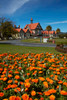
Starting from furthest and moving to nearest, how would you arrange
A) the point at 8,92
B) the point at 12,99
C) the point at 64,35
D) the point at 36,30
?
the point at 36,30 → the point at 64,35 → the point at 8,92 → the point at 12,99

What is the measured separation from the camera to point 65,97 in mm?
1641

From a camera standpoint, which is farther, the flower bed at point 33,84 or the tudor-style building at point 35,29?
the tudor-style building at point 35,29

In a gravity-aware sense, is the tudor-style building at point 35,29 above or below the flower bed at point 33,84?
above

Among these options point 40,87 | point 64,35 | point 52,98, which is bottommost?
point 40,87

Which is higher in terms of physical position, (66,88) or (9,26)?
(9,26)

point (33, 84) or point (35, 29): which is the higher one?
point (35, 29)

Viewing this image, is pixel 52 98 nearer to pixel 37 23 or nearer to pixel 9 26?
pixel 9 26

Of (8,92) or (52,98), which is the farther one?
(8,92)

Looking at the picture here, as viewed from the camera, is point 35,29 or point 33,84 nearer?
point 33,84

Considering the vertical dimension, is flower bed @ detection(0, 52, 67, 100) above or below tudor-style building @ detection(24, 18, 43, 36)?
below

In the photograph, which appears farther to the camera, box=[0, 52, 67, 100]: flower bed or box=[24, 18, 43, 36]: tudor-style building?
box=[24, 18, 43, 36]: tudor-style building

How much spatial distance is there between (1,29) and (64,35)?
40125mm

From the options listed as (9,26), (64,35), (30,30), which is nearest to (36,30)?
(30,30)

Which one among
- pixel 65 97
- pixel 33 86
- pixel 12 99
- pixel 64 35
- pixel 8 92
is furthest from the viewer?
pixel 64 35
